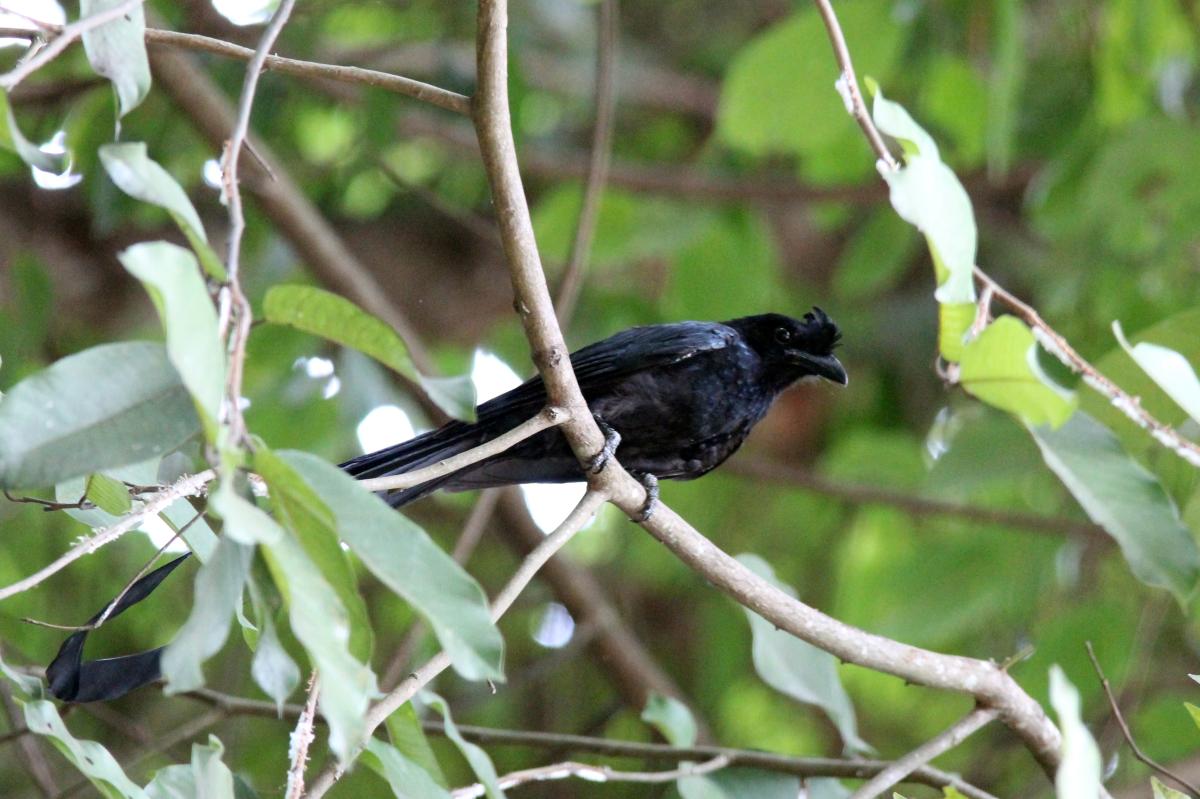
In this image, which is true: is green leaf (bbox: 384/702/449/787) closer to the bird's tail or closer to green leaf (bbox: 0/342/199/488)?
the bird's tail

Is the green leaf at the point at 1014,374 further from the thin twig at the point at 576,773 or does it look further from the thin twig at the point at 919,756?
the thin twig at the point at 576,773

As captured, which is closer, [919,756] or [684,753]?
[919,756]

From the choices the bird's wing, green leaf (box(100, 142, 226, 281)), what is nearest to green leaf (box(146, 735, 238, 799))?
green leaf (box(100, 142, 226, 281))

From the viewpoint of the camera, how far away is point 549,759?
4.48 meters

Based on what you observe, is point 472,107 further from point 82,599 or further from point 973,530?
point 82,599

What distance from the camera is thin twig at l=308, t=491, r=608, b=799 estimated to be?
1787 millimetres

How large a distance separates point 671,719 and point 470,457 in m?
1.01

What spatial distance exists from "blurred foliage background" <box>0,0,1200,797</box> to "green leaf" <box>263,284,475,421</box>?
6.55ft

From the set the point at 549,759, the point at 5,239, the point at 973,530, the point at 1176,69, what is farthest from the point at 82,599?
the point at 1176,69

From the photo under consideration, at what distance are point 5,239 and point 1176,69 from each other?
4.37 meters

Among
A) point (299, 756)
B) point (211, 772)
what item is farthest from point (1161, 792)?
point (211, 772)

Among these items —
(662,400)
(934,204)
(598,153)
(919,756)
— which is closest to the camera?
(934,204)

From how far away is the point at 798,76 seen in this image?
13.4ft

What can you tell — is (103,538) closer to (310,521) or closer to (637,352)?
(310,521)
